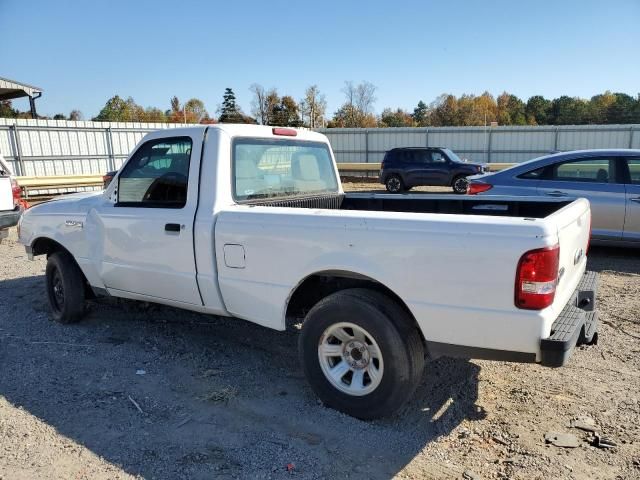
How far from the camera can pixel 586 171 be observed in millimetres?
7441

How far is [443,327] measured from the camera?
2.90 meters

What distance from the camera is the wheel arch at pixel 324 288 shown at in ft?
10.3

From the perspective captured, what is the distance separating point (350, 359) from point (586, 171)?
19.2ft

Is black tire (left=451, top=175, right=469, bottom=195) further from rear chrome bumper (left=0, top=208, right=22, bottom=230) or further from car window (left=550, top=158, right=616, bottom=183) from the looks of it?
rear chrome bumper (left=0, top=208, right=22, bottom=230)

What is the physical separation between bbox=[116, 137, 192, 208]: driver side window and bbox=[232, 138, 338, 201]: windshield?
43 cm

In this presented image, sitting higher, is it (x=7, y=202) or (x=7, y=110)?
(x=7, y=110)

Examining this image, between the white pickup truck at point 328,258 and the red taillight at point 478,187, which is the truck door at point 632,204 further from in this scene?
the white pickup truck at point 328,258

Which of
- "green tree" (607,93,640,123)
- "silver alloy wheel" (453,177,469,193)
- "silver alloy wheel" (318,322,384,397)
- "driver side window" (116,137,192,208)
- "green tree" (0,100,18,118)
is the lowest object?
"silver alloy wheel" (453,177,469,193)

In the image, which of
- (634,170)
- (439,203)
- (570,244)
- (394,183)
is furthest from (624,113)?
(570,244)

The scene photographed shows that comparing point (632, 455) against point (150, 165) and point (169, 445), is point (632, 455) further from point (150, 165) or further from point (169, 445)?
point (150, 165)

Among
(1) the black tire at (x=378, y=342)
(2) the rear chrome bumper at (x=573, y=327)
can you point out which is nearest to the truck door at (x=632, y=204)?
(2) the rear chrome bumper at (x=573, y=327)

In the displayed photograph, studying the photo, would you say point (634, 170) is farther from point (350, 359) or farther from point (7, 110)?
point (7, 110)

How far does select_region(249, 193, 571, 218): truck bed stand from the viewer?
14.0 feet

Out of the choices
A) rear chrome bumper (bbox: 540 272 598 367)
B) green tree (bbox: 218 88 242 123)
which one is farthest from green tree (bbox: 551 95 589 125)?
rear chrome bumper (bbox: 540 272 598 367)
